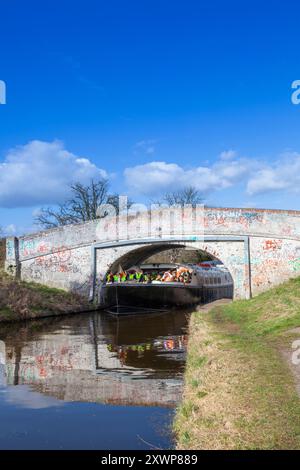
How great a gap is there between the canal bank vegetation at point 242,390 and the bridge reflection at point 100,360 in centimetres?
65

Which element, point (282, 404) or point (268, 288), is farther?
point (268, 288)

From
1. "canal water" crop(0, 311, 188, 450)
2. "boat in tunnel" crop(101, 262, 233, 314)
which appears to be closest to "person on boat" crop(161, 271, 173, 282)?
"boat in tunnel" crop(101, 262, 233, 314)

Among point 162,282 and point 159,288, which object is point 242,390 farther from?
point 162,282

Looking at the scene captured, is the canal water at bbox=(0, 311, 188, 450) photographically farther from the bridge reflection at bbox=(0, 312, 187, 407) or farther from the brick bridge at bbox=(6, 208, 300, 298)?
the brick bridge at bbox=(6, 208, 300, 298)

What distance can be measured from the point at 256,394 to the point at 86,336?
10.2 m

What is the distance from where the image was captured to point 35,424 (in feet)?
23.1

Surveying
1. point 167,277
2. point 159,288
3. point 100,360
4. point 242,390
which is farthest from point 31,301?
point 242,390

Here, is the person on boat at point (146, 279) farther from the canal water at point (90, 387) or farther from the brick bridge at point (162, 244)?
the canal water at point (90, 387)

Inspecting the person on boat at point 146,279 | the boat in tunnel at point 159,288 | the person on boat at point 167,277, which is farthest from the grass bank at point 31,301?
the person on boat at point 167,277

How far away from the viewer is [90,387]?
9250 mm

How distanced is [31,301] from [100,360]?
1091cm

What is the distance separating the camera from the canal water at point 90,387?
649cm
